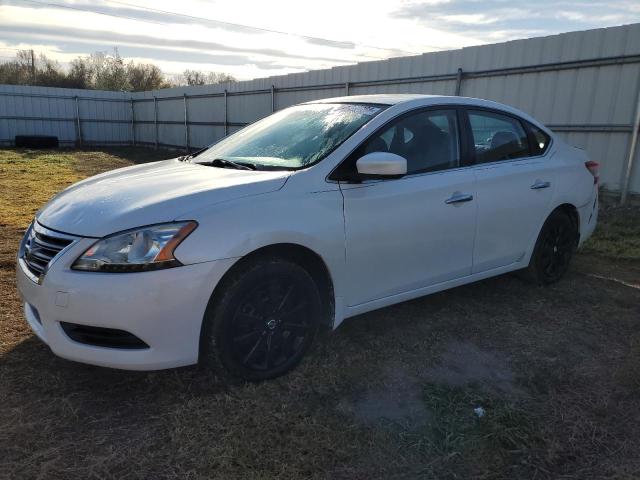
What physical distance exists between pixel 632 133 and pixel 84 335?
771 centimetres

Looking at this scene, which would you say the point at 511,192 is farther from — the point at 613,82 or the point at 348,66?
the point at 348,66

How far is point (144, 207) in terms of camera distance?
2594 millimetres

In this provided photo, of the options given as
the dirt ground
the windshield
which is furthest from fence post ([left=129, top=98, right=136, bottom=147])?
the windshield

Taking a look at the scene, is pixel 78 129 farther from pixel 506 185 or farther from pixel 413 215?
pixel 413 215

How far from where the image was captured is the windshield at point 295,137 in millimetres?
3209

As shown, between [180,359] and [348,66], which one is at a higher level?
[348,66]

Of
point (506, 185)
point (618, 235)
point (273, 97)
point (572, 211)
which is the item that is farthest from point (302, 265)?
point (273, 97)

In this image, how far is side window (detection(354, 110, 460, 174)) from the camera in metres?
3.36

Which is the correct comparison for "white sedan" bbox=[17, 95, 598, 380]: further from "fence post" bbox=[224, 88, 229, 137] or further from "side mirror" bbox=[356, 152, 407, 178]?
"fence post" bbox=[224, 88, 229, 137]

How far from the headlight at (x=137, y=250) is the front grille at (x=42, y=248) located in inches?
8.1

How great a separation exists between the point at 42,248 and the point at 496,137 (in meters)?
3.26

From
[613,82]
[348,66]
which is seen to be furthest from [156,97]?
[613,82]

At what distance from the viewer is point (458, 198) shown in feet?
11.6

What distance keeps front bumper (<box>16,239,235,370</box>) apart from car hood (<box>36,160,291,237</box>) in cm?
18
